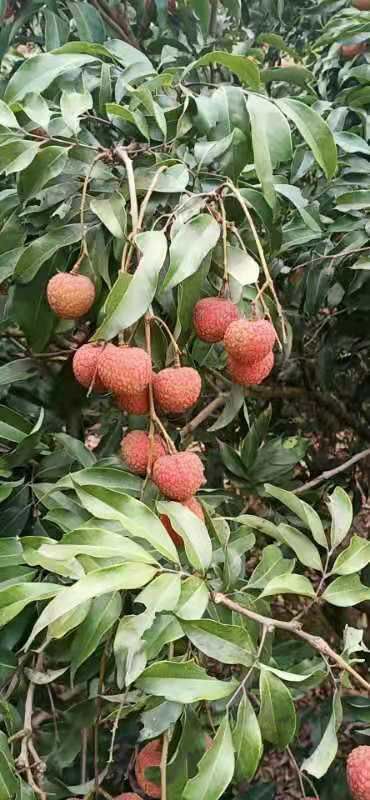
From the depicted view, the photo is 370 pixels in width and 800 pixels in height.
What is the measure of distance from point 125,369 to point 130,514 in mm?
122

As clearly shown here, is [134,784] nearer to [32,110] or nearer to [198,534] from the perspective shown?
[198,534]

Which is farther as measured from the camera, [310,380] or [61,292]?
[310,380]

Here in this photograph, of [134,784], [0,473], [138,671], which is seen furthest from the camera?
[134,784]

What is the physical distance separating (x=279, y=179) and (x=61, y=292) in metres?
0.41

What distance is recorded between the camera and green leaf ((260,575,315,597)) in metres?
0.60

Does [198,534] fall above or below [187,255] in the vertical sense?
below

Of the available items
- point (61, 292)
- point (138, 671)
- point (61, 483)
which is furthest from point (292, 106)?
point (138, 671)

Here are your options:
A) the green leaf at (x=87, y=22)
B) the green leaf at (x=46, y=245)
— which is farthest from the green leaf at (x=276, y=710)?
the green leaf at (x=87, y=22)

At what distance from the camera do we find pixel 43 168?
69cm

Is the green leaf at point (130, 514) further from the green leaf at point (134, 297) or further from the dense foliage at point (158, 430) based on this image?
the green leaf at point (134, 297)

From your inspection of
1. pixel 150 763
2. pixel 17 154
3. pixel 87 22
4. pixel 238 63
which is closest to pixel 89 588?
pixel 150 763

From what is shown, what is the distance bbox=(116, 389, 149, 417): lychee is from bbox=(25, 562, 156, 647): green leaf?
161 mm

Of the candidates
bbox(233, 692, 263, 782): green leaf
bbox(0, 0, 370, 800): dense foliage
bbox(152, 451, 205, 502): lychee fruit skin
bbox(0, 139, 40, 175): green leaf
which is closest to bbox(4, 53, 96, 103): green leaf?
bbox(0, 0, 370, 800): dense foliage

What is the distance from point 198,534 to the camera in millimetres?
603
